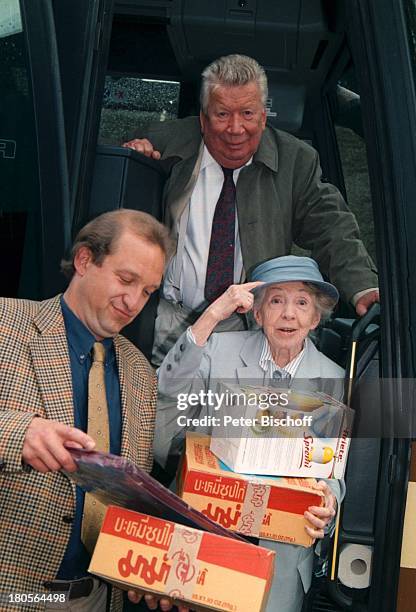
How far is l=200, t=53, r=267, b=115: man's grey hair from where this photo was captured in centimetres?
304

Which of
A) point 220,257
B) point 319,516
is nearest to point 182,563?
point 319,516

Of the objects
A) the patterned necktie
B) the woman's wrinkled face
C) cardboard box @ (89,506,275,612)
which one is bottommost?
cardboard box @ (89,506,275,612)

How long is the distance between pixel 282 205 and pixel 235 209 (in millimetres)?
149

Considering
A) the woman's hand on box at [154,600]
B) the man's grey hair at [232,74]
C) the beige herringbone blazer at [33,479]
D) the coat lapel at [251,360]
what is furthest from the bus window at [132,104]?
the woman's hand on box at [154,600]

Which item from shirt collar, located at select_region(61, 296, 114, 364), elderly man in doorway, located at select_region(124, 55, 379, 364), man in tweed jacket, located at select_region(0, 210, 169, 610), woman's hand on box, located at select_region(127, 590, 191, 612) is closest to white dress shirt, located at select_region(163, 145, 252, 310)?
elderly man in doorway, located at select_region(124, 55, 379, 364)

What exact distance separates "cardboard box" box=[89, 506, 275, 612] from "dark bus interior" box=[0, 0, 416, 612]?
0.52m

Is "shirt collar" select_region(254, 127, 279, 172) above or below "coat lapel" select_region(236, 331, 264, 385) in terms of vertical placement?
above

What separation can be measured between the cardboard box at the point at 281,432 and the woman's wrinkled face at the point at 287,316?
0.54 feet

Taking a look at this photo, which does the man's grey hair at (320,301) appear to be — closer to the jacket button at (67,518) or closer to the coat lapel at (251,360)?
the coat lapel at (251,360)

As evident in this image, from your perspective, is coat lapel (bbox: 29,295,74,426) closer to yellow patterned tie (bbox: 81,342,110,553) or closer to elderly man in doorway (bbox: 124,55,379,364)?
yellow patterned tie (bbox: 81,342,110,553)

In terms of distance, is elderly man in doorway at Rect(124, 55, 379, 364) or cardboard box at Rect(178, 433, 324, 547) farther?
elderly man in doorway at Rect(124, 55, 379, 364)

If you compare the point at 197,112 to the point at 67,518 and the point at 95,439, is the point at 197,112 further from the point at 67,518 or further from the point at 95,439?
the point at 67,518

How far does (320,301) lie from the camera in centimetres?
286

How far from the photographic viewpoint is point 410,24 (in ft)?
8.90
